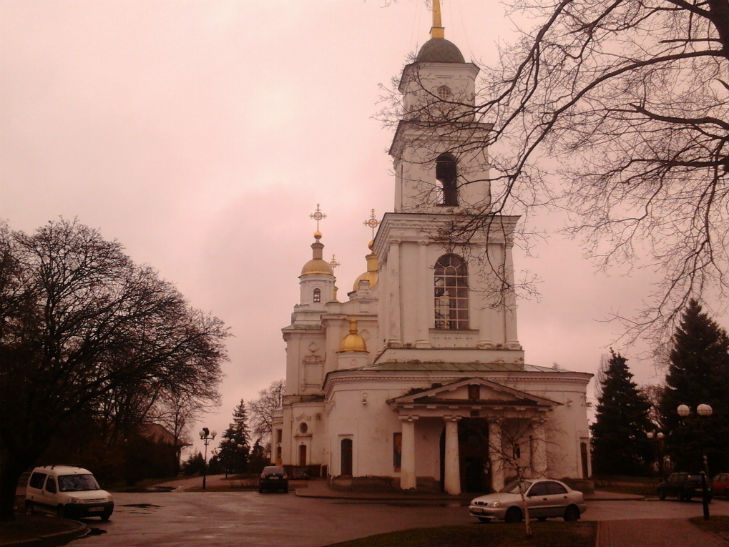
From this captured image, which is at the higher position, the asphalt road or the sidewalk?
the sidewalk

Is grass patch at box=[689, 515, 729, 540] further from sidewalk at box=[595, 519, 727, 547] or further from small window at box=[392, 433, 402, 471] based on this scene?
small window at box=[392, 433, 402, 471]

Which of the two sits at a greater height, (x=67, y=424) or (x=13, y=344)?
(x=13, y=344)

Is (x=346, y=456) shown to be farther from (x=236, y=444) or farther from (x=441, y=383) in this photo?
Answer: (x=236, y=444)

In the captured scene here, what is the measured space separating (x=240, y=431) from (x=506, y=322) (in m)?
67.0

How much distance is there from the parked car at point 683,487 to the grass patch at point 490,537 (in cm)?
1608

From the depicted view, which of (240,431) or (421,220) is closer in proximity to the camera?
(421,220)

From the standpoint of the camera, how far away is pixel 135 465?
5166cm

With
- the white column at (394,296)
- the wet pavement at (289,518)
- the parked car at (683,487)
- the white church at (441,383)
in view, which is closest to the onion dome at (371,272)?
the white church at (441,383)

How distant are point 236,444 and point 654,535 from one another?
83836 mm

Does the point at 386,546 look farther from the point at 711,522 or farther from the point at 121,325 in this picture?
the point at 121,325

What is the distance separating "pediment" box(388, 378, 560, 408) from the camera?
35406mm

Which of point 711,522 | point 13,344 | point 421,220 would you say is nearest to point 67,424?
point 13,344

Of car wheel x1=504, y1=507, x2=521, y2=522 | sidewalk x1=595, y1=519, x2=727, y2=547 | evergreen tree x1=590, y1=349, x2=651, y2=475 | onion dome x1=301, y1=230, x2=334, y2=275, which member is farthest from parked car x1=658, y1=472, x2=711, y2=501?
onion dome x1=301, y1=230, x2=334, y2=275

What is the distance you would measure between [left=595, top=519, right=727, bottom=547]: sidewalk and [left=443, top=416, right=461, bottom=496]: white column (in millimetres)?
16678
